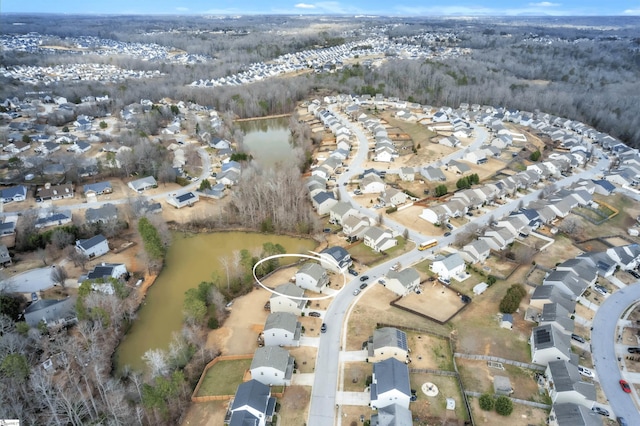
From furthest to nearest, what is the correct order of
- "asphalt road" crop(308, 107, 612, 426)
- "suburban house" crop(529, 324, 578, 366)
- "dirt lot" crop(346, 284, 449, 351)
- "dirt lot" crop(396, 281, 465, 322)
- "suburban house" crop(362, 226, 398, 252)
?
1. "suburban house" crop(362, 226, 398, 252)
2. "dirt lot" crop(396, 281, 465, 322)
3. "dirt lot" crop(346, 284, 449, 351)
4. "suburban house" crop(529, 324, 578, 366)
5. "asphalt road" crop(308, 107, 612, 426)

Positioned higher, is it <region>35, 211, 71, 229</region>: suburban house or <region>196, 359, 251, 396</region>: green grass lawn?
<region>35, 211, 71, 229</region>: suburban house

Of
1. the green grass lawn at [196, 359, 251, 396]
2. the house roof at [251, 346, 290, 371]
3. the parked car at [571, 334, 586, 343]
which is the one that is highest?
the house roof at [251, 346, 290, 371]

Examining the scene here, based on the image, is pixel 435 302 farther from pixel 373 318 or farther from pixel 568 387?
pixel 568 387

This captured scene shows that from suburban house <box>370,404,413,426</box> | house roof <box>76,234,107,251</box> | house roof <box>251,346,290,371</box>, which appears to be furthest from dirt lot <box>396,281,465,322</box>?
house roof <box>76,234,107,251</box>

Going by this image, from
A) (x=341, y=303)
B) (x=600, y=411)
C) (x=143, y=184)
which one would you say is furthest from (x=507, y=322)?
(x=143, y=184)

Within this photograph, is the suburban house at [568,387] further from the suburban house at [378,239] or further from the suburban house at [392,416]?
the suburban house at [378,239]

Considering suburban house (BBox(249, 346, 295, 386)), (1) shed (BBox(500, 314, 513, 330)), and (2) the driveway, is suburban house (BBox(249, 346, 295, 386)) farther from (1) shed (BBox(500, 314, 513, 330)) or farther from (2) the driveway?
(2) the driveway
